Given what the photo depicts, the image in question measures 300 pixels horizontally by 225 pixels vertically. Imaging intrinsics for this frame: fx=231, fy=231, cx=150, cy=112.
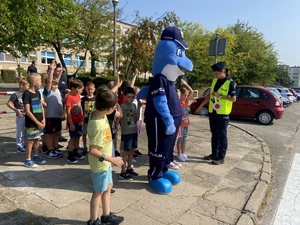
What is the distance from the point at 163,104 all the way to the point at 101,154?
1216 millimetres

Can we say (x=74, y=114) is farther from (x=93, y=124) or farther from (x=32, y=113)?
(x=93, y=124)

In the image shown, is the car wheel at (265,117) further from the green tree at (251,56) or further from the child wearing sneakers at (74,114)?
the green tree at (251,56)

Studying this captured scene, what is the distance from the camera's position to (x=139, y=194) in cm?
326

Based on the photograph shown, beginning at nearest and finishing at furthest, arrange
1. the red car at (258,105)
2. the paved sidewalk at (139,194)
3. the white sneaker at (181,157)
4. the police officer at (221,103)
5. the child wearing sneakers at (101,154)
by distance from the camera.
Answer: the child wearing sneakers at (101,154) → the paved sidewalk at (139,194) → the police officer at (221,103) → the white sneaker at (181,157) → the red car at (258,105)

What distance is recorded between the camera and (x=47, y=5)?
10078 millimetres

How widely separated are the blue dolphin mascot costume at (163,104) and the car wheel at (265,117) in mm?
7564

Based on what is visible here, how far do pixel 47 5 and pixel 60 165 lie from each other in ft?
28.5

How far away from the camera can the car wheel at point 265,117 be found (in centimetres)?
970

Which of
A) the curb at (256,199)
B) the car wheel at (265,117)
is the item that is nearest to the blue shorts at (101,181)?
the curb at (256,199)

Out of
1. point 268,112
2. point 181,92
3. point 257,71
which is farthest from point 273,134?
point 257,71

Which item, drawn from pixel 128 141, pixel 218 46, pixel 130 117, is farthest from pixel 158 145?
pixel 218 46

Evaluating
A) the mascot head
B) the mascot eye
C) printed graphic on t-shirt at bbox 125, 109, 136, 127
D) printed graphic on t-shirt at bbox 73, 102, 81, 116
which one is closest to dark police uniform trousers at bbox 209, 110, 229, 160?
the mascot head

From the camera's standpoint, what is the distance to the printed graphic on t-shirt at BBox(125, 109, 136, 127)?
3645 mm

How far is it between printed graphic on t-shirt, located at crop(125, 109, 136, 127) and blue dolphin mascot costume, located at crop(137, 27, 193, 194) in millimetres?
327
